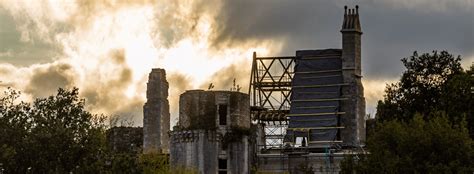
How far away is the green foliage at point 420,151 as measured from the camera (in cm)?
8238

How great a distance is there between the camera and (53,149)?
80.1 metres

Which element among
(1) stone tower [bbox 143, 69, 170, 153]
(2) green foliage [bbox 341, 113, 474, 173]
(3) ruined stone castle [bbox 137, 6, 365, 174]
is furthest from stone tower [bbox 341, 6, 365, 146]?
(2) green foliage [bbox 341, 113, 474, 173]

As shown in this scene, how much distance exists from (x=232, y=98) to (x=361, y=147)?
455 inches

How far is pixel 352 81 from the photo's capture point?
11869 centimetres

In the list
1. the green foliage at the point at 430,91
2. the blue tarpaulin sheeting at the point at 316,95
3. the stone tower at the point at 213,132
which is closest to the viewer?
the green foliage at the point at 430,91

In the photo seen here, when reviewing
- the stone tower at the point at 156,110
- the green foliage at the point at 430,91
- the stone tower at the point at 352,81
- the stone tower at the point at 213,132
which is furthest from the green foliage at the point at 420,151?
the stone tower at the point at 156,110

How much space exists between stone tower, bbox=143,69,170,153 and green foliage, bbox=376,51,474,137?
97.5 ft

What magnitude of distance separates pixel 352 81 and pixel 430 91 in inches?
683

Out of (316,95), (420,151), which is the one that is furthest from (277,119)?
(420,151)

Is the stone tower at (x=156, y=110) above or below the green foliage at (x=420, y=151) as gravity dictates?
above

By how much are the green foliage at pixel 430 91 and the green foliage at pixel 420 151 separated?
37.6ft

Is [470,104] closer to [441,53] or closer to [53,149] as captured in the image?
[441,53]

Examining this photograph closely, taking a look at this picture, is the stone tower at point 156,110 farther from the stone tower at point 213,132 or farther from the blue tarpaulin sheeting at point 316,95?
the stone tower at point 213,132

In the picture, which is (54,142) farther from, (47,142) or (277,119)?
(277,119)
